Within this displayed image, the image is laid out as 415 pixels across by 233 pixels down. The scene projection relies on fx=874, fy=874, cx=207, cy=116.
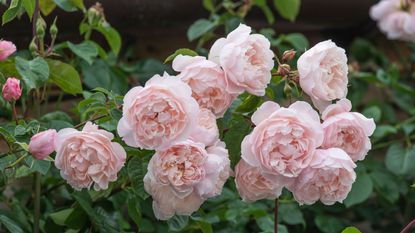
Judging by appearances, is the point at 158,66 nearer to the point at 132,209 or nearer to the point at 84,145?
the point at 132,209

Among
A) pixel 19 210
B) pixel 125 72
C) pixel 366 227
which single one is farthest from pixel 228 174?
pixel 366 227

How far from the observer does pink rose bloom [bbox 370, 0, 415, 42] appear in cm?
216

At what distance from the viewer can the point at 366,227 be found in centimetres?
241

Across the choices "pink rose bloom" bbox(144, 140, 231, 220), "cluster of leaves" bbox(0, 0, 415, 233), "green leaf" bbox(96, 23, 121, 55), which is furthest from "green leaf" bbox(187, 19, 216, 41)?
"pink rose bloom" bbox(144, 140, 231, 220)

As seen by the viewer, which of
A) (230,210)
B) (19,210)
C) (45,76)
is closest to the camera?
(45,76)

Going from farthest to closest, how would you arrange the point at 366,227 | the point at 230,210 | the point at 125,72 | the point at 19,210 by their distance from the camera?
1. the point at 366,227
2. the point at 125,72
3. the point at 230,210
4. the point at 19,210

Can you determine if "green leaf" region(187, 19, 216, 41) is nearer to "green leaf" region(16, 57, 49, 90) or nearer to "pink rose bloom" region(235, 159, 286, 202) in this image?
"green leaf" region(16, 57, 49, 90)

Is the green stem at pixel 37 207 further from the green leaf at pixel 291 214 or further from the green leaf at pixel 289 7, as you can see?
the green leaf at pixel 289 7

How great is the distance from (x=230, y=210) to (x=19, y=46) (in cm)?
55

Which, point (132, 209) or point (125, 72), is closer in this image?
point (132, 209)

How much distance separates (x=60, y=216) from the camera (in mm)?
1519

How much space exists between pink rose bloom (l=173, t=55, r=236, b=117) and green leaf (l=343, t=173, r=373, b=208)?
796 millimetres

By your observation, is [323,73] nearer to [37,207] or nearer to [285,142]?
[285,142]

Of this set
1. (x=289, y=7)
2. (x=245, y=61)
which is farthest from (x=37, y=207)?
(x=289, y=7)
